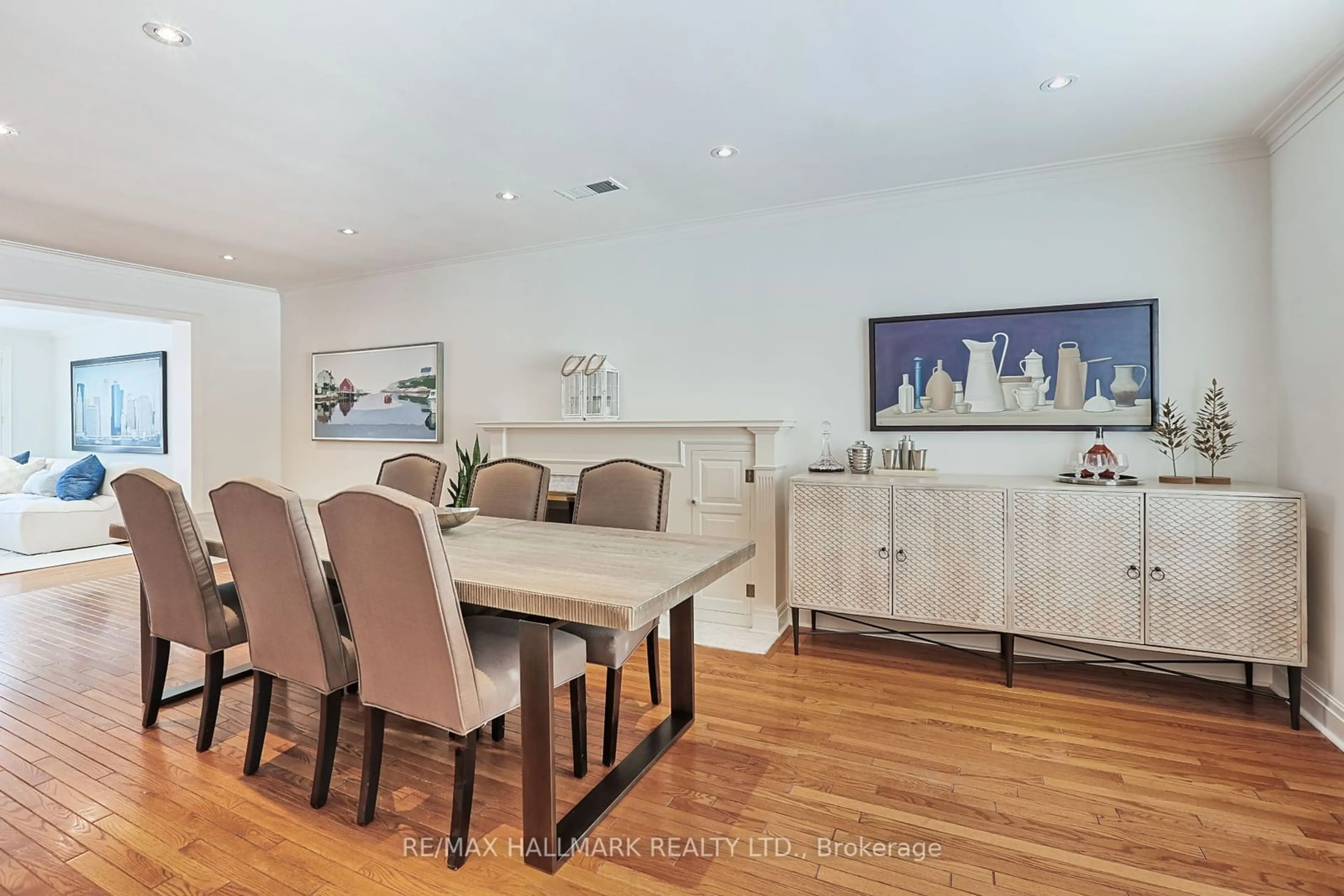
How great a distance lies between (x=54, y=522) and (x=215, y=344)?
217 centimetres

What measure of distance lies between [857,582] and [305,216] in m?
3.75

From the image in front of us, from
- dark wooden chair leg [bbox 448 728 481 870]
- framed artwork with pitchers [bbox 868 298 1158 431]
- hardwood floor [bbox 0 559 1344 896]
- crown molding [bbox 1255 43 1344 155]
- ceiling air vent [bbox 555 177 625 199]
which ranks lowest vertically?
hardwood floor [bbox 0 559 1344 896]

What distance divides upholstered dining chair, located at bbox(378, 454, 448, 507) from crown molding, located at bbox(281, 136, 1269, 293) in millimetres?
1857

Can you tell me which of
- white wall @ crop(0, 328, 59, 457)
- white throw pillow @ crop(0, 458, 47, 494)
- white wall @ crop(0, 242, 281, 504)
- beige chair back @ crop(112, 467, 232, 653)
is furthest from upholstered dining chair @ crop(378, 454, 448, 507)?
white wall @ crop(0, 328, 59, 457)

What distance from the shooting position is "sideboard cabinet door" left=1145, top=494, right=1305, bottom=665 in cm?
253

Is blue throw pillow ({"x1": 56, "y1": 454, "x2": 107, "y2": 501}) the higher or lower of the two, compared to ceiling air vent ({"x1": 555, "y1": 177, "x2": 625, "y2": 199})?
lower

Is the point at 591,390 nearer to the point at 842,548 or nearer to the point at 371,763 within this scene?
the point at 842,548

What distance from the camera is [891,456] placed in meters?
3.49

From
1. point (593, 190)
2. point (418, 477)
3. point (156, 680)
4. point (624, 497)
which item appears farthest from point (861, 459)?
point (156, 680)

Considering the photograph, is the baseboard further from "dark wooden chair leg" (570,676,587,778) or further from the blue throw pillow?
the blue throw pillow

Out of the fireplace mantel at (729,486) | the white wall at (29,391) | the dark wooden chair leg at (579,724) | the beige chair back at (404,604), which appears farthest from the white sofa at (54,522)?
the dark wooden chair leg at (579,724)

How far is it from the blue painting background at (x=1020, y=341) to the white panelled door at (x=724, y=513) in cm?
88

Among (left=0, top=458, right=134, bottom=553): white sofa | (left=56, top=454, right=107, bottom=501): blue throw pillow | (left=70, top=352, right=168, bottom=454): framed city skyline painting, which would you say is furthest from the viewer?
(left=70, top=352, right=168, bottom=454): framed city skyline painting

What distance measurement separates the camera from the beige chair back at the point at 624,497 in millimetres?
2943
